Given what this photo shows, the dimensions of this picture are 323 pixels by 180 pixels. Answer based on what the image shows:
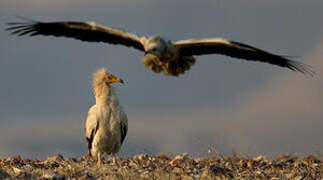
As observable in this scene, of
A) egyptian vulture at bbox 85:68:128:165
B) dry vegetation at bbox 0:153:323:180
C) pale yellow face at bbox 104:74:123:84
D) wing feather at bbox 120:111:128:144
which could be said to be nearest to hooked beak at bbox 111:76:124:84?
pale yellow face at bbox 104:74:123:84

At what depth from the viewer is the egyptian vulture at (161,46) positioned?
10.4 meters

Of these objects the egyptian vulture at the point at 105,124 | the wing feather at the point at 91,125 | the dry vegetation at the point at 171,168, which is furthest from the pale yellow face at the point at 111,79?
the dry vegetation at the point at 171,168

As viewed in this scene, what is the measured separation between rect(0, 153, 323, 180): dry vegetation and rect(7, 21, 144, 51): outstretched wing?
2.11 metres

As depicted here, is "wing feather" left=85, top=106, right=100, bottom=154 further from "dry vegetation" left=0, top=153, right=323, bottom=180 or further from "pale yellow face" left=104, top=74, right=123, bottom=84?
"pale yellow face" left=104, top=74, right=123, bottom=84

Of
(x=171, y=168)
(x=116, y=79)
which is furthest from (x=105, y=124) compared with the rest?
(x=171, y=168)

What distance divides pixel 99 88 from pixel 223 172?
144 inches

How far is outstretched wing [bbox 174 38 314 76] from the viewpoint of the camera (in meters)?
10.4

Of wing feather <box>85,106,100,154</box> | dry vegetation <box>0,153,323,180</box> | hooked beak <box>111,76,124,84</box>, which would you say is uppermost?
hooked beak <box>111,76,124,84</box>

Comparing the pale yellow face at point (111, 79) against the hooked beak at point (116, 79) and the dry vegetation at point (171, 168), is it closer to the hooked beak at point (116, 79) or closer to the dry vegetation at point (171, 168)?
the hooked beak at point (116, 79)

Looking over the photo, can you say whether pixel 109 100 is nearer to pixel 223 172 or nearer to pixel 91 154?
pixel 91 154

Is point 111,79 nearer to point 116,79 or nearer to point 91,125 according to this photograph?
point 116,79

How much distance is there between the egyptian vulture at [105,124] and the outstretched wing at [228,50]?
1811mm

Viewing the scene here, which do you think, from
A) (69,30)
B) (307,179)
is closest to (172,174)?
(307,179)

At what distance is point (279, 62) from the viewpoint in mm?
11031
